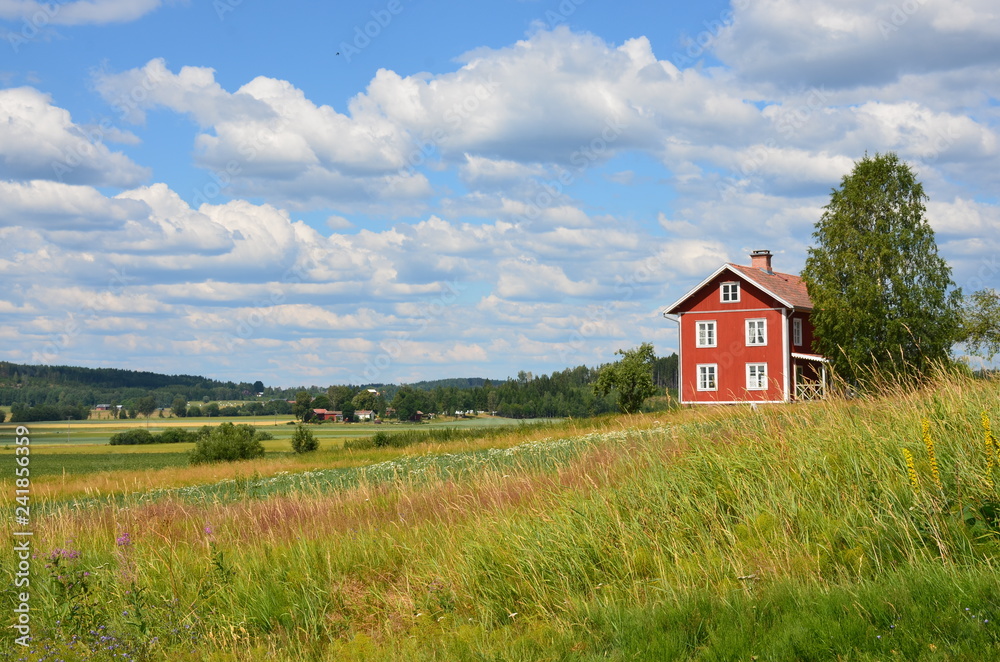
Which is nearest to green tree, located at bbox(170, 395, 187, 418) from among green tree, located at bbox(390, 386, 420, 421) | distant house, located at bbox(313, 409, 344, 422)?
distant house, located at bbox(313, 409, 344, 422)

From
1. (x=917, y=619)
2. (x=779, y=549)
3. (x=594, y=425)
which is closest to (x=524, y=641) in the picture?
(x=779, y=549)

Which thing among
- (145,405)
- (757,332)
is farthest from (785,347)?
(145,405)

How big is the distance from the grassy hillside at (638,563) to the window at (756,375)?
34.8 meters

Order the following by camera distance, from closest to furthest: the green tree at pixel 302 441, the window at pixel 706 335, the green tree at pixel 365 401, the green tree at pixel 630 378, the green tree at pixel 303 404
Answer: the window at pixel 706 335
the green tree at pixel 302 441
the green tree at pixel 630 378
the green tree at pixel 365 401
the green tree at pixel 303 404

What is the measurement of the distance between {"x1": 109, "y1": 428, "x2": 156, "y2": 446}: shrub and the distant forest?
8.03 meters

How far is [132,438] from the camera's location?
94000mm

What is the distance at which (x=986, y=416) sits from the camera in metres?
7.83

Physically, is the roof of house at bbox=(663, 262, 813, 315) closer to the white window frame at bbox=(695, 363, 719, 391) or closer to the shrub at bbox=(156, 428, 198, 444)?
the white window frame at bbox=(695, 363, 719, 391)

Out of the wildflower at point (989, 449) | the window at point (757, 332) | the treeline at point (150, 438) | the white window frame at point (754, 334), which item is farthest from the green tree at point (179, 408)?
the wildflower at point (989, 449)

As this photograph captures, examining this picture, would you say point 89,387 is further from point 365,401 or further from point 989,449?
point 989,449

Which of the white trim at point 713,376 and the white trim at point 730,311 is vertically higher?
the white trim at point 730,311

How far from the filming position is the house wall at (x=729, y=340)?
148 feet

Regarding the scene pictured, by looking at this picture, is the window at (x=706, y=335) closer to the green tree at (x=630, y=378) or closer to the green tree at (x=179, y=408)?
the green tree at (x=630, y=378)

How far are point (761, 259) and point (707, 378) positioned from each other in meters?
10.0
